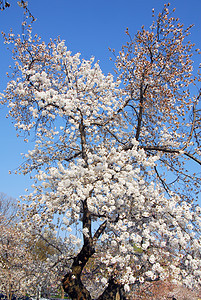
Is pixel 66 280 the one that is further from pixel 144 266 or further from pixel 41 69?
pixel 41 69

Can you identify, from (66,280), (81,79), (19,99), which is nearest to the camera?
(66,280)

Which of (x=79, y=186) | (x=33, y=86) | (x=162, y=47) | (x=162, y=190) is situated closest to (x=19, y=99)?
(x=33, y=86)

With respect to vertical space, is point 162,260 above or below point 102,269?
above

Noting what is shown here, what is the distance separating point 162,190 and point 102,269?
326 cm

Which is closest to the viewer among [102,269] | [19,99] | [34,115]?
[102,269]

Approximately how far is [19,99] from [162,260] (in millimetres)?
6907

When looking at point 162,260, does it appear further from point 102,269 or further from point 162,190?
point 162,190

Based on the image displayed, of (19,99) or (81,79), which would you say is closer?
(19,99)

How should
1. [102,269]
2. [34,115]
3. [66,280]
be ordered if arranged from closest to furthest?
[102,269] → [66,280] → [34,115]

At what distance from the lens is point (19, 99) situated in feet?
30.4

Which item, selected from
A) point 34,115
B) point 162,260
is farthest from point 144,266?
point 34,115

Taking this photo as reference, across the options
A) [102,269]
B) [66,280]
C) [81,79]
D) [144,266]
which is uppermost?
[81,79]

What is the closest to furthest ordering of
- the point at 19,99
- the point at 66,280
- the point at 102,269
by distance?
the point at 102,269
the point at 66,280
the point at 19,99

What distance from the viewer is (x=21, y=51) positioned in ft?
31.1
